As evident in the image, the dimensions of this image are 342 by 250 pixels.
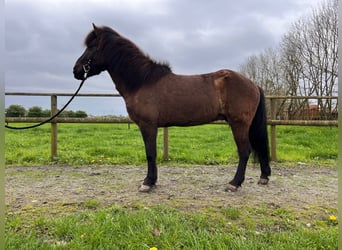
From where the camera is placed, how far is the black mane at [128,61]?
134 inches

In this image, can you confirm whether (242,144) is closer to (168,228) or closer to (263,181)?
(263,181)

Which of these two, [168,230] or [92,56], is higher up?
[92,56]

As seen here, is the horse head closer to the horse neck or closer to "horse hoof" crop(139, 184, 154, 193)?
the horse neck

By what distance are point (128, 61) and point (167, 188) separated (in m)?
1.61

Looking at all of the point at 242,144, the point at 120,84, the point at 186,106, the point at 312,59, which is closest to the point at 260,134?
the point at 242,144

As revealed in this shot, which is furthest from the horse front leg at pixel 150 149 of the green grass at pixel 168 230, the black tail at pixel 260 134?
the black tail at pixel 260 134

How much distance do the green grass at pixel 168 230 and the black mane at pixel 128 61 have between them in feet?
5.21

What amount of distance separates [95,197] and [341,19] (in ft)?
9.02

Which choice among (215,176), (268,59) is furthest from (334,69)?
(215,176)

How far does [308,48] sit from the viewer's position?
14.2 metres

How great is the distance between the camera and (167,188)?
3381mm

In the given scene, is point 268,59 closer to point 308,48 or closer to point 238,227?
point 308,48

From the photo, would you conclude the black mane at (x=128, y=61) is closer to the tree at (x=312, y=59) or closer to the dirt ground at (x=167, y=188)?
the dirt ground at (x=167, y=188)

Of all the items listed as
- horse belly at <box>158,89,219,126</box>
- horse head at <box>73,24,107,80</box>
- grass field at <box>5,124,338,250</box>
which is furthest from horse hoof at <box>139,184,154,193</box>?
horse head at <box>73,24,107,80</box>
